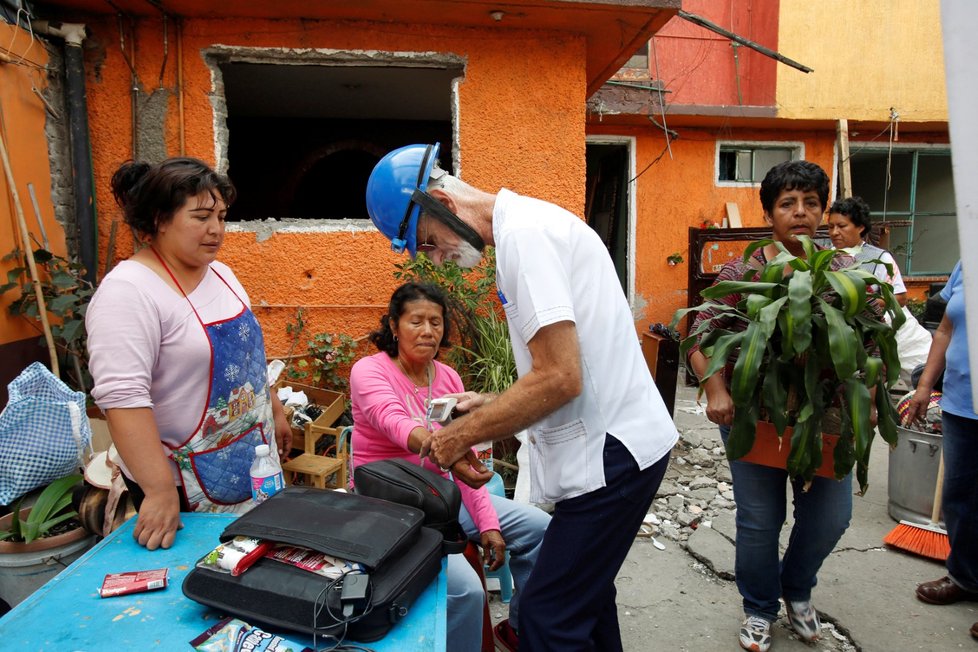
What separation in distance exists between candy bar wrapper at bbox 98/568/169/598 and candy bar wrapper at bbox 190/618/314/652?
264 mm

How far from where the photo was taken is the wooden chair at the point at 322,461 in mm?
3389

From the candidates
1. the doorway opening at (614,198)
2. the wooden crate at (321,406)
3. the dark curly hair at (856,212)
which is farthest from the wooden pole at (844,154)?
the wooden crate at (321,406)

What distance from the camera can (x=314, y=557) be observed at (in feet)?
4.40

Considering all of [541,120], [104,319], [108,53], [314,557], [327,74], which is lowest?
[314,557]

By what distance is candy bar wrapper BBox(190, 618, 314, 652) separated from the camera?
122cm

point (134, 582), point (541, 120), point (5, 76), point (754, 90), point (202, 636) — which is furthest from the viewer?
point (754, 90)

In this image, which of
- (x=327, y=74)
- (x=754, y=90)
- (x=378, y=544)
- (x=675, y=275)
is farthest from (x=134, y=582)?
(x=754, y=90)

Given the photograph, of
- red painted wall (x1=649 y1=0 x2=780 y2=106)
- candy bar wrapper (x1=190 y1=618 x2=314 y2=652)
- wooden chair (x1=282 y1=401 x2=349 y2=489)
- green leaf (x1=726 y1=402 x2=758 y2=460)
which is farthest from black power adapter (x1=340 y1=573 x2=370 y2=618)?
red painted wall (x1=649 y1=0 x2=780 y2=106)

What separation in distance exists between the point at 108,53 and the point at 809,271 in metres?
4.66

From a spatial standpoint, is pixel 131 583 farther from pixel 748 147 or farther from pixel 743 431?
pixel 748 147

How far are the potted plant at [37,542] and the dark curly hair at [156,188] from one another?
1342mm

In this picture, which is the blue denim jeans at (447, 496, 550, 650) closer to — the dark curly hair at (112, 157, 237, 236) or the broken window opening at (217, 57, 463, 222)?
the dark curly hair at (112, 157, 237, 236)

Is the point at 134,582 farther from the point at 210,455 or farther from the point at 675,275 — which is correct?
the point at 675,275

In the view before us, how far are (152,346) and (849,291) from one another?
2261 mm
